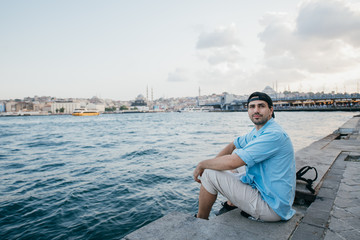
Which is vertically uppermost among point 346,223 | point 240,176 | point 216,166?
point 216,166

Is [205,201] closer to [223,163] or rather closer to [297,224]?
[223,163]

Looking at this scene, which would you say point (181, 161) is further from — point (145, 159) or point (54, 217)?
point (54, 217)

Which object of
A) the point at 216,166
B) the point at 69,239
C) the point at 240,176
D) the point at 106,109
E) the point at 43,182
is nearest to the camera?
the point at 216,166

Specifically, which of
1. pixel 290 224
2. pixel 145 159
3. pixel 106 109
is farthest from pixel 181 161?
pixel 106 109

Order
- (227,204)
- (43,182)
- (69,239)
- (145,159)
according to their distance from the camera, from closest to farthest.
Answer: (227,204), (69,239), (43,182), (145,159)

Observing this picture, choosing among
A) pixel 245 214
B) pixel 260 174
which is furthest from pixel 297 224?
pixel 260 174

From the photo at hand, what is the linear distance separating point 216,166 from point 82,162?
24.9ft

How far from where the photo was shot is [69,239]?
10.1ft

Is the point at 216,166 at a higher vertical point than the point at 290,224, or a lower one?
higher

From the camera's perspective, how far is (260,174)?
2.00 m

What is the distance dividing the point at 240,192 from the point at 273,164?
0.38 meters

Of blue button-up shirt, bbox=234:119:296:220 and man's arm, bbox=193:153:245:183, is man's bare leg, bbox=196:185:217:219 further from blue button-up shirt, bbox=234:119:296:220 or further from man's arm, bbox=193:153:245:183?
blue button-up shirt, bbox=234:119:296:220

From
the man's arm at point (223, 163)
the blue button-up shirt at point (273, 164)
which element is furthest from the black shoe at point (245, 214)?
the man's arm at point (223, 163)

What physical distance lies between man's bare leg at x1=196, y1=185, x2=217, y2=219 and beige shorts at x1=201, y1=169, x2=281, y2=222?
0.14ft
